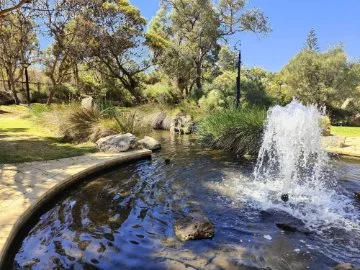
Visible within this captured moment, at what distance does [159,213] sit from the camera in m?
5.48

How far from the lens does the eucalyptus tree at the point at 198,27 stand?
2212 cm

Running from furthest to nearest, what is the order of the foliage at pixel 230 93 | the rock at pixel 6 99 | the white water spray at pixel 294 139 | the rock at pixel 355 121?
1. the rock at pixel 355 121
2. the rock at pixel 6 99
3. the foliage at pixel 230 93
4. the white water spray at pixel 294 139

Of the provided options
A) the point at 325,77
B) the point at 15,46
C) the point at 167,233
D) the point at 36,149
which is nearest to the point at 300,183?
the point at 167,233

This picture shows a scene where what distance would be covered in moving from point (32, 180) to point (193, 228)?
325 centimetres

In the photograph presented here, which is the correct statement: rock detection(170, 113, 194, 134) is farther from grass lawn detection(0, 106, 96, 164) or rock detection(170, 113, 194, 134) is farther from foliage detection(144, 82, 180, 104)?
foliage detection(144, 82, 180, 104)

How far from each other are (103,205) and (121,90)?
2038 cm

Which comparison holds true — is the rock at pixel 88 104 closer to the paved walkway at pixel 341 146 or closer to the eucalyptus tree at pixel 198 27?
the paved walkway at pixel 341 146

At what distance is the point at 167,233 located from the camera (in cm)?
472

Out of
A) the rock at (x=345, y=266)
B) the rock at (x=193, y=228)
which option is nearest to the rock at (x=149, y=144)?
the rock at (x=193, y=228)

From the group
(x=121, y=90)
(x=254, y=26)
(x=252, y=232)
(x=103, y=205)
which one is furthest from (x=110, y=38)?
(x=252, y=232)

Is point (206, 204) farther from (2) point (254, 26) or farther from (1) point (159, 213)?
(2) point (254, 26)

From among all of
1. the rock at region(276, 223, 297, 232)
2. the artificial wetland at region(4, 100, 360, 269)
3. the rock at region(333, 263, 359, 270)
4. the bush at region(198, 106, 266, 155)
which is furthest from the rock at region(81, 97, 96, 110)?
the rock at region(333, 263, 359, 270)

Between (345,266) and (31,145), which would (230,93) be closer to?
(31,145)

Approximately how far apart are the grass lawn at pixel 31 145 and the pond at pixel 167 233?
1859 millimetres
